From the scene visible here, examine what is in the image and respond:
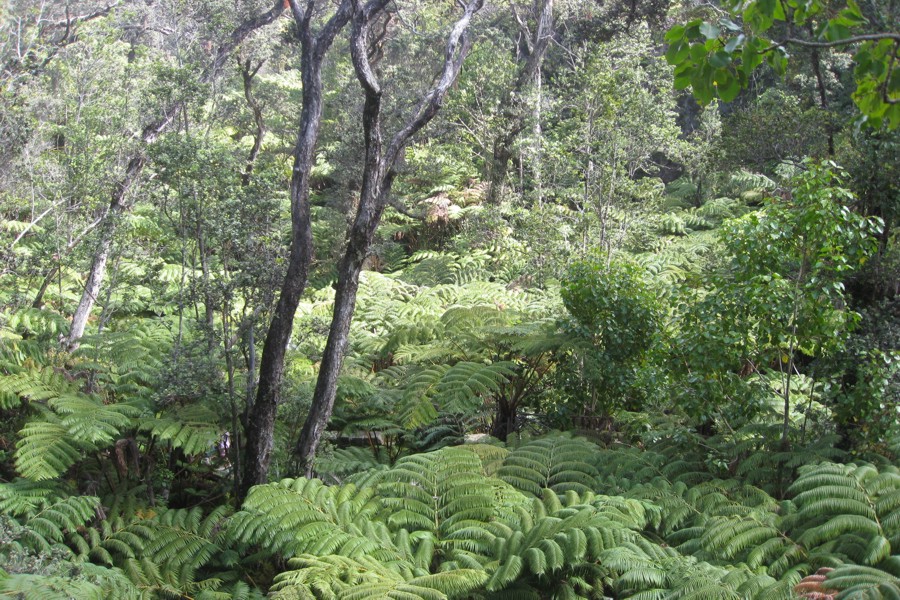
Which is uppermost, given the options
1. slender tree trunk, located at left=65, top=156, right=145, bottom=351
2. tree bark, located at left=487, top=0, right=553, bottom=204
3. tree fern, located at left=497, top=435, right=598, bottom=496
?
tree bark, located at left=487, top=0, right=553, bottom=204

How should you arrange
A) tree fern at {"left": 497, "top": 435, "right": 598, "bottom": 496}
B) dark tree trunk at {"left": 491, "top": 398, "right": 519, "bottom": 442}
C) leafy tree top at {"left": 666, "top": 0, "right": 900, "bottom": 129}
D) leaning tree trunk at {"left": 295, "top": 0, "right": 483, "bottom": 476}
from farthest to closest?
dark tree trunk at {"left": 491, "top": 398, "right": 519, "bottom": 442}
leaning tree trunk at {"left": 295, "top": 0, "right": 483, "bottom": 476}
tree fern at {"left": 497, "top": 435, "right": 598, "bottom": 496}
leafy tree top at {"left": 666, "top": 0, "right": 900, "bottom": 129}

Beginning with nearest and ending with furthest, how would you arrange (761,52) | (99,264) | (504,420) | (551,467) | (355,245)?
(761,52), (551,467), (355,245), (504,420), (99,264)

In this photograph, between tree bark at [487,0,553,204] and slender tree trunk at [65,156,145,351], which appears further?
tree bark at [487,0,553,204]

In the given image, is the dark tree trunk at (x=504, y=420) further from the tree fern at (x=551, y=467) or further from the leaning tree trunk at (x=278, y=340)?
the leaning tree trunk at (x=278, y=340)

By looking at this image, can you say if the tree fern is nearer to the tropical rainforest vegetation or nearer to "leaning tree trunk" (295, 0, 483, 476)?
the tropical rainforest vegetation

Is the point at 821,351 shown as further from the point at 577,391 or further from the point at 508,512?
the point at 508,512

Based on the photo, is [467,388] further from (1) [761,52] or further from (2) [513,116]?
(2) [513,116]

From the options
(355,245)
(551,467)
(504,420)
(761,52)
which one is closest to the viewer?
(761,52)

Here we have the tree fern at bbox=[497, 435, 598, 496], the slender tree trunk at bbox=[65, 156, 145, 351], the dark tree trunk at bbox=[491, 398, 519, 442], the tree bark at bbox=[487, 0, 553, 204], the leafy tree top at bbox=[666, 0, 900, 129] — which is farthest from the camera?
the tree bark at bbox=[487, 0, 553, 204]

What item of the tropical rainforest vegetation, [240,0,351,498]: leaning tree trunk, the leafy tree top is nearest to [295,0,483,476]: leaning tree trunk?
the tropical rainforest vegetation

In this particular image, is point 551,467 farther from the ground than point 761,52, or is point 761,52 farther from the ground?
point 761,52

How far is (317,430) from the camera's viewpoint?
5.41 metres

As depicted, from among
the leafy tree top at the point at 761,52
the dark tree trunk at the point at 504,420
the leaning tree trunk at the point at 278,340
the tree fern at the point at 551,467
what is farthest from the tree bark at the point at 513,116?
the leafy tree top at the point at 761,52

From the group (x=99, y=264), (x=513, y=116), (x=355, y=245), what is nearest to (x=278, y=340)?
(x=355, y=245)
